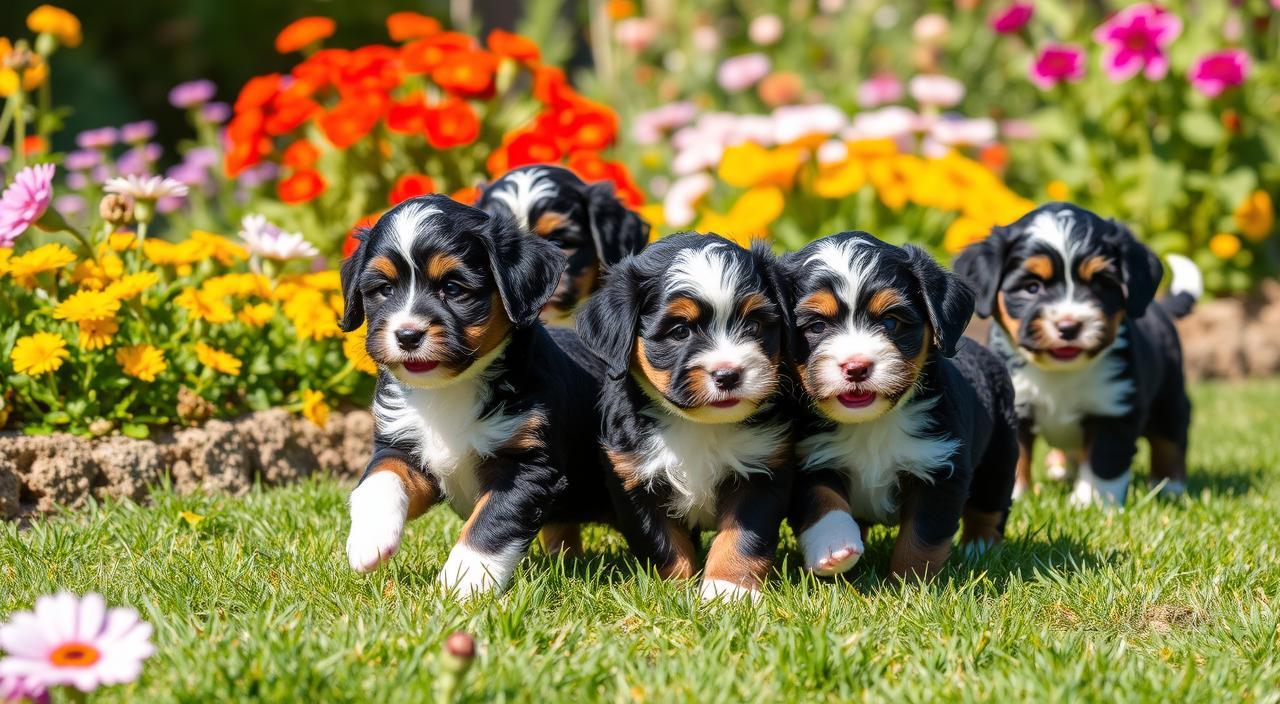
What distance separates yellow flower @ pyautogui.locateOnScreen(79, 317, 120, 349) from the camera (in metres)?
4.81

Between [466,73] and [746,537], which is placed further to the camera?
[466,73]

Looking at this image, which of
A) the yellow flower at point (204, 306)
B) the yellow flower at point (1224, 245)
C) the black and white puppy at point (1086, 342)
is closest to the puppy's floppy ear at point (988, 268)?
the black and white puppy at point (1086, 342)

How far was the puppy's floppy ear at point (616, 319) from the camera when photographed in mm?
3701

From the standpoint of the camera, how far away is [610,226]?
545 centimetres

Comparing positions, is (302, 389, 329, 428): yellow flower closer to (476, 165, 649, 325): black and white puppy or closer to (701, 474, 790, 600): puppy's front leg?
(476, 165, 649, 325): black and white puppy

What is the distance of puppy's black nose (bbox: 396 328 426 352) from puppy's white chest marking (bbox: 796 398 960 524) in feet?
3.98

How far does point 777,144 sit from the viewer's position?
934 cm

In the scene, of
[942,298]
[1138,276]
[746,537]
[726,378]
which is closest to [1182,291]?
[1138,276]

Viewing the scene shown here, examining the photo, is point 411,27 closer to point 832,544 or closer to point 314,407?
point 314,407

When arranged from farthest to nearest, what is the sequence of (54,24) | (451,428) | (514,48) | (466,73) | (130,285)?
(514,48)
(466,73)
(54,24)
(130,285)
(451,428)

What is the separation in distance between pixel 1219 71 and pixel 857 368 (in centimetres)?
658

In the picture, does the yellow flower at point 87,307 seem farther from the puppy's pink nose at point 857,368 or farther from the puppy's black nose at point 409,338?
the puppy's pink nose at point 857,368

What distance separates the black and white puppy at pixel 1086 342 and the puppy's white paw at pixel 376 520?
8.48 feet

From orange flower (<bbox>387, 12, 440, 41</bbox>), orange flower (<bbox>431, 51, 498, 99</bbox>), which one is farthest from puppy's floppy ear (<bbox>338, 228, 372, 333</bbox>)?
orange flower (<bbox>387, 12, 440, 41</bbox>)
